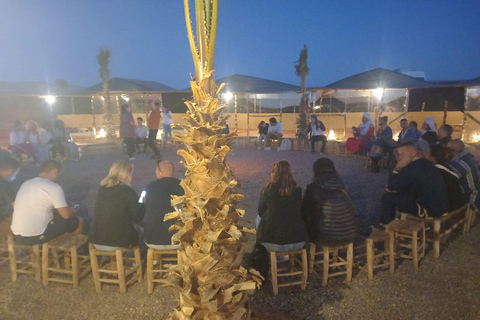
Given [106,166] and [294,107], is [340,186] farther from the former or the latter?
[294,107]

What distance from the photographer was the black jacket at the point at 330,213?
3377 mm

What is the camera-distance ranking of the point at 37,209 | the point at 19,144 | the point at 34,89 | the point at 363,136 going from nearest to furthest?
1. the point at 37,209
2. the point at 19,144
3. the point at 363,136
4. the point at 34,89

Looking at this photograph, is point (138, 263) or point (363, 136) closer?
point (138, 263)

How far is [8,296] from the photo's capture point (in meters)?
3.38

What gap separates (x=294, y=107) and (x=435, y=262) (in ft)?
63.4

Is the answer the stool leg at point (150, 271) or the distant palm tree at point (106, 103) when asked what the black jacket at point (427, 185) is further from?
the distant palm tree at point (106, 103)

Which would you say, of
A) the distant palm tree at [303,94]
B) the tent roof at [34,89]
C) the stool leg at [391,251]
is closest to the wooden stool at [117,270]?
the stool leg at [391,251]

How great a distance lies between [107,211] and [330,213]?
2.43m

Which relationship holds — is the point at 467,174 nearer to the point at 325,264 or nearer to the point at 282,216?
the point at 325,264

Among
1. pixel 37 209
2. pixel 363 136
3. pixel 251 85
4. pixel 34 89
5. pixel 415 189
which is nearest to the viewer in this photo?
pixel 37 209

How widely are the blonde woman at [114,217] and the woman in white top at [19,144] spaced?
27.9 ft

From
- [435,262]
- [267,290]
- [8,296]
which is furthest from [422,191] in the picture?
[8,296]

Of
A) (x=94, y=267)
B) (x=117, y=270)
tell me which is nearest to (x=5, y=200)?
(x=94, y=267)

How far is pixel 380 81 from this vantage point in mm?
14492
